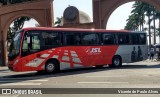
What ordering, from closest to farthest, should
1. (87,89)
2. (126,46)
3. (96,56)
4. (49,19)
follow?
(87,89), (96,56), (126,46), (49,19)

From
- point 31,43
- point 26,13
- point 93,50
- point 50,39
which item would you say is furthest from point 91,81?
point 26,13

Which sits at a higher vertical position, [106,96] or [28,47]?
[28,47]

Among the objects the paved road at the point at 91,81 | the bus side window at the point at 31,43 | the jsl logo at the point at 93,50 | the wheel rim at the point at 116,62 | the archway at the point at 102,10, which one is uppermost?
the archway at the point at 102,10

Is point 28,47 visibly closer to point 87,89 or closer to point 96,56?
point 96,56

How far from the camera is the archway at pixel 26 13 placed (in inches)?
1393

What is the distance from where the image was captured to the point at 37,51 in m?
19.6

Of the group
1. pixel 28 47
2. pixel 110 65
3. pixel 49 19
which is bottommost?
pixel 110 65

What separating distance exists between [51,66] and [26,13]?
687 inches

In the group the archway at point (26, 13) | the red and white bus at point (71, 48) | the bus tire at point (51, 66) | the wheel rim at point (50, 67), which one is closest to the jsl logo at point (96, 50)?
the red and white bus at point (71, 48)

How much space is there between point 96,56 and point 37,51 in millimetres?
5252

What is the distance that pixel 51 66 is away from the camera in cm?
2042

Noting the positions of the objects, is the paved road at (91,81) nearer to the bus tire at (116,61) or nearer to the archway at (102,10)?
the bus tire at (116,61)

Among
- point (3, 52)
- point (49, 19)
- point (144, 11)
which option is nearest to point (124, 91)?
point (49, 19)

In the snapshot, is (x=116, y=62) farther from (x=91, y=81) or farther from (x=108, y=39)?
(x=91, y=81)
